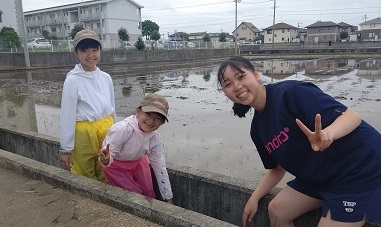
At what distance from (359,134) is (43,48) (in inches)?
1126

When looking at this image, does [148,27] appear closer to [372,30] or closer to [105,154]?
[372,30]

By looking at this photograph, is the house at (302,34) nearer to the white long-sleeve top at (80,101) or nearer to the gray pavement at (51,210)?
the white long-sleeve top at (80,101)

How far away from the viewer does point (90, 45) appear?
9.55 ft

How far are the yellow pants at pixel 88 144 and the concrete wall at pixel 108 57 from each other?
20185 mm

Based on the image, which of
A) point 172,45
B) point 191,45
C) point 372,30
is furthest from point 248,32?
point 172,45

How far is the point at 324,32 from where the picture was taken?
64.6 meters

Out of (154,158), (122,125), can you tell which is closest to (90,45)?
(122,125)

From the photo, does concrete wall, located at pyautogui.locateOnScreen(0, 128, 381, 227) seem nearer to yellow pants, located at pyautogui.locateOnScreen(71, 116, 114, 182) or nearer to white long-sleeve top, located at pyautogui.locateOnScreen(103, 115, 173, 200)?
yellow pants, located at pyautogui.locateOnScreen(71, 116, 114, 182)

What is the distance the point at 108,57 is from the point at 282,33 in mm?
55704

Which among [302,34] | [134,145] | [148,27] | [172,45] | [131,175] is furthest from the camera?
[302,34]

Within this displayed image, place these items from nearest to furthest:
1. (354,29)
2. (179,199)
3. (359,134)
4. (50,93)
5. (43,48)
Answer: (359,134) → (179,199) → (50,93) → (43,48) → (354,29)

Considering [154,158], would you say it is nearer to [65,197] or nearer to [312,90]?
[65,197]

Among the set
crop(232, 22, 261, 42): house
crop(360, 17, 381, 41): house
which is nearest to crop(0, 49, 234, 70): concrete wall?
crop(360, 17, 381, 41): house

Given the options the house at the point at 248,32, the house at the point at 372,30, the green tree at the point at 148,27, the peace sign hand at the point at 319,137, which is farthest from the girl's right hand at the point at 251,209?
the house at the point at 248,32
